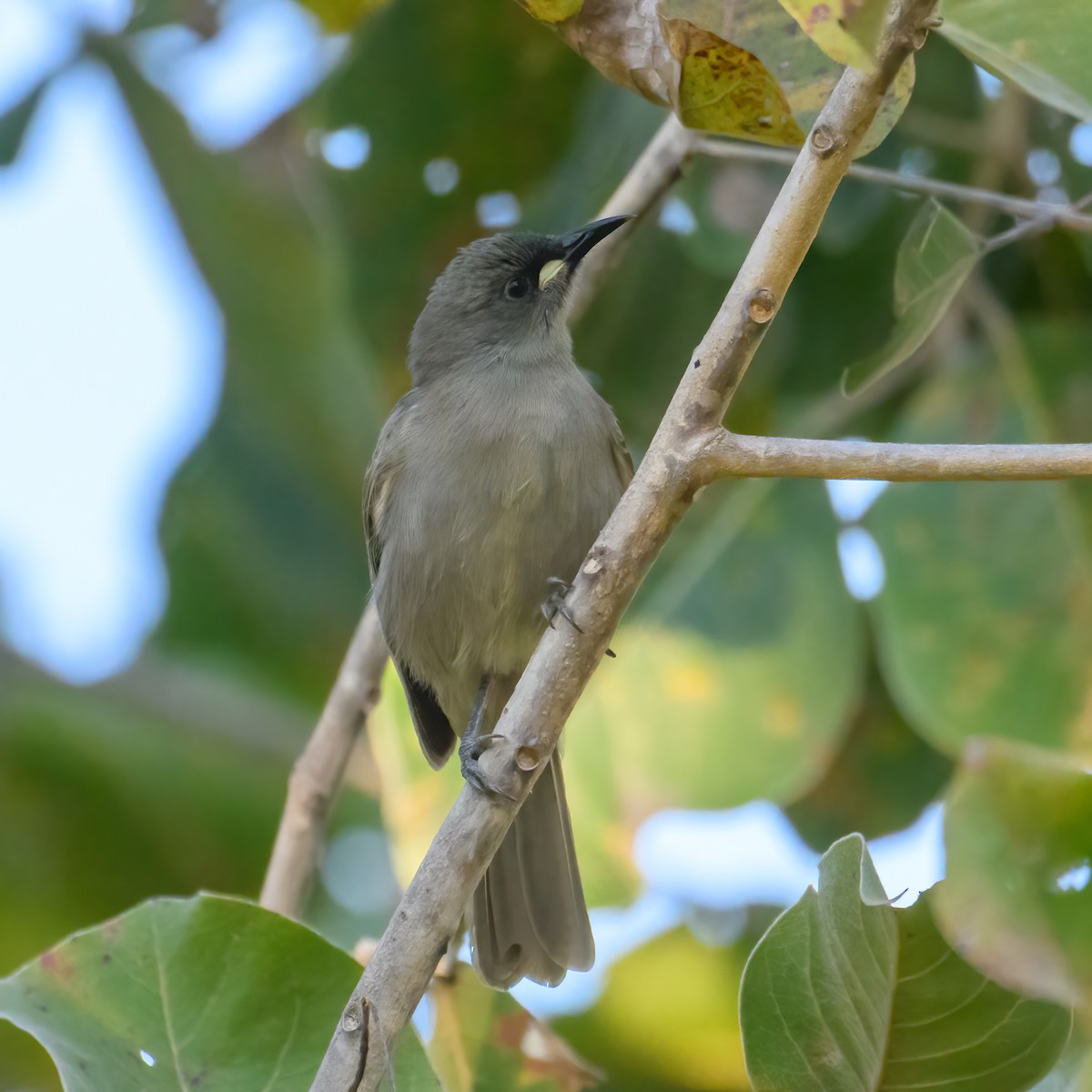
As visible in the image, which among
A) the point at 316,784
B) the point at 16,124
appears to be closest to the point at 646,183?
the point at 316,784

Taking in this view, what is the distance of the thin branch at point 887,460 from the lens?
6.37ft

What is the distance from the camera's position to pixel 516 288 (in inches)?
169

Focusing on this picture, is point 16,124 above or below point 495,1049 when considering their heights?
above

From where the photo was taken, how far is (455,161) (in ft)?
14.0

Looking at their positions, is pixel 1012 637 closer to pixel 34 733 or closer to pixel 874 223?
pixel 874 223

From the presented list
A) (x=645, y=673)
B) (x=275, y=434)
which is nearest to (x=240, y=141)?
(x=275, y=434)

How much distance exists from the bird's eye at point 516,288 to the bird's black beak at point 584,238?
19 centimetres

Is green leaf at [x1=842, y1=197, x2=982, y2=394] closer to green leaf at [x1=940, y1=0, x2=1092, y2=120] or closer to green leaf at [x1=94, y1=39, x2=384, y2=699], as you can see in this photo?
green leaf at [x1=940, y1=0, x2=1092, y2=120]

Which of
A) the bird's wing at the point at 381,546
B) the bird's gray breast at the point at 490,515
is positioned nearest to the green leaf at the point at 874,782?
the bird's gray breast at the point at 490,515

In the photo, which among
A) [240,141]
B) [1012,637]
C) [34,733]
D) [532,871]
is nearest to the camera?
[1012,637]

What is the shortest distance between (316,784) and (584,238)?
5.04 feet

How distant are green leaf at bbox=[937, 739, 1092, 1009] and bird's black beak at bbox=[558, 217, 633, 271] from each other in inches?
83.1

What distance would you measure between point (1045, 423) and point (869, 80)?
1.91 metres

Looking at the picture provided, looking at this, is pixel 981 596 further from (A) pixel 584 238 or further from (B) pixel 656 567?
(A) pixel 584 238
